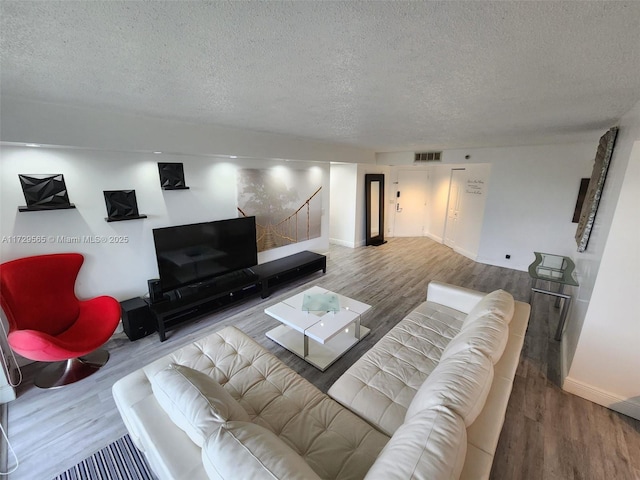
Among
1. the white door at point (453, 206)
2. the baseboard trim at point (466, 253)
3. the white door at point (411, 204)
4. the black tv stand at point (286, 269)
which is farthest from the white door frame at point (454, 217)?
the black tv stand at point (286, 269)

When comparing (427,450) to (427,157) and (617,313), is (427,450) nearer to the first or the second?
(617,313)

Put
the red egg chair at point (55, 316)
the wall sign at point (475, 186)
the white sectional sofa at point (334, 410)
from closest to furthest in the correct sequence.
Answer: the white sectional sofa at point (334, 410), the red egg chair at point (55, 316), the wall sign at point (475, 186)

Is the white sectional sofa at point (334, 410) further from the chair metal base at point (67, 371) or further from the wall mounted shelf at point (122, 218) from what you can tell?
the wall mounted shelf at point (122, 218)

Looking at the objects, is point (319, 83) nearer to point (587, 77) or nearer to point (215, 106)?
point (215, 106)

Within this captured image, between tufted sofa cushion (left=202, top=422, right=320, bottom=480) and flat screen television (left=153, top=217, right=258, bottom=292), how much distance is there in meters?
2.62

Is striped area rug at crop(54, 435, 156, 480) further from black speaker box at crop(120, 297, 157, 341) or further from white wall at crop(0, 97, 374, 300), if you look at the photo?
white wall at crop(0, 97, 374, 300)

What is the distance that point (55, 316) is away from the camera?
248 centimetres

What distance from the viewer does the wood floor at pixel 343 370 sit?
1.70 meters

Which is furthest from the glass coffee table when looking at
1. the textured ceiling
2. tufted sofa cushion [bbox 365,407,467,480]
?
the textured ceiling

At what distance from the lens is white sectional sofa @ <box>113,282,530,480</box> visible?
97 cm

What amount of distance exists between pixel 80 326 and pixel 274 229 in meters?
2.77

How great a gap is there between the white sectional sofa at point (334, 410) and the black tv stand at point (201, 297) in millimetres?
1071

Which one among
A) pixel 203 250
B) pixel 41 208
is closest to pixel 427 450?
pixel 203 250

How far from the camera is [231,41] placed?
1058mm
